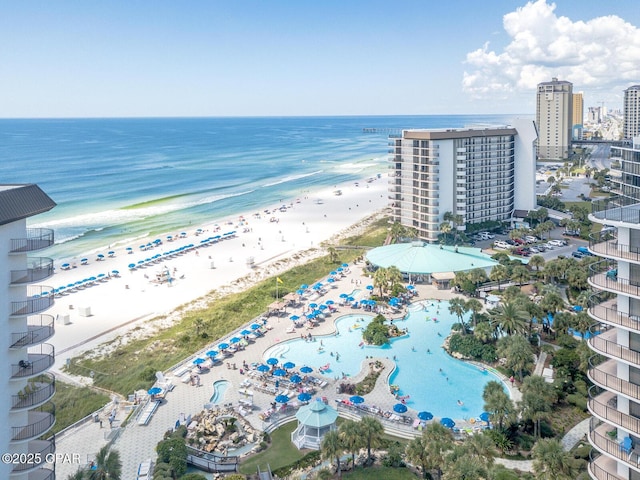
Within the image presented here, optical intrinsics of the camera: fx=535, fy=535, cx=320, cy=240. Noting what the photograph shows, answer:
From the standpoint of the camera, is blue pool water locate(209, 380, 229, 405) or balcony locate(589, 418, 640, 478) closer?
balcony locate(589, 418, 640, 478)

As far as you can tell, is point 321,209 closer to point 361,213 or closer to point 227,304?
point 361,213

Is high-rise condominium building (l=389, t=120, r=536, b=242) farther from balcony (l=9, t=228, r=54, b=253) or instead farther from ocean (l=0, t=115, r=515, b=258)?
balcony (l=9, t=228, r=54, b=253)

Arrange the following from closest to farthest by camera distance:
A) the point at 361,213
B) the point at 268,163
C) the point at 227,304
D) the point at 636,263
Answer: the point at 636,263
the point at 227,304
the point at 361,213
the point at 268,163

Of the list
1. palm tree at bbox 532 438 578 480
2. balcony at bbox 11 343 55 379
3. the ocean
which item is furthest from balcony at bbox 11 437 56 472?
the ocean

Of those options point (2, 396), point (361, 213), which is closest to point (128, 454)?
point (2, 396)

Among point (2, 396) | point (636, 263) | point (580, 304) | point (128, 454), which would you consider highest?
point (636, 263)

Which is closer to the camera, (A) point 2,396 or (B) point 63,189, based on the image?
(A) point 2,396

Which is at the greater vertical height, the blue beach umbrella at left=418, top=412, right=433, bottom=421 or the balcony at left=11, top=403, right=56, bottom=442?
the balcony at left=11, top=403, right=56, bottom=442
